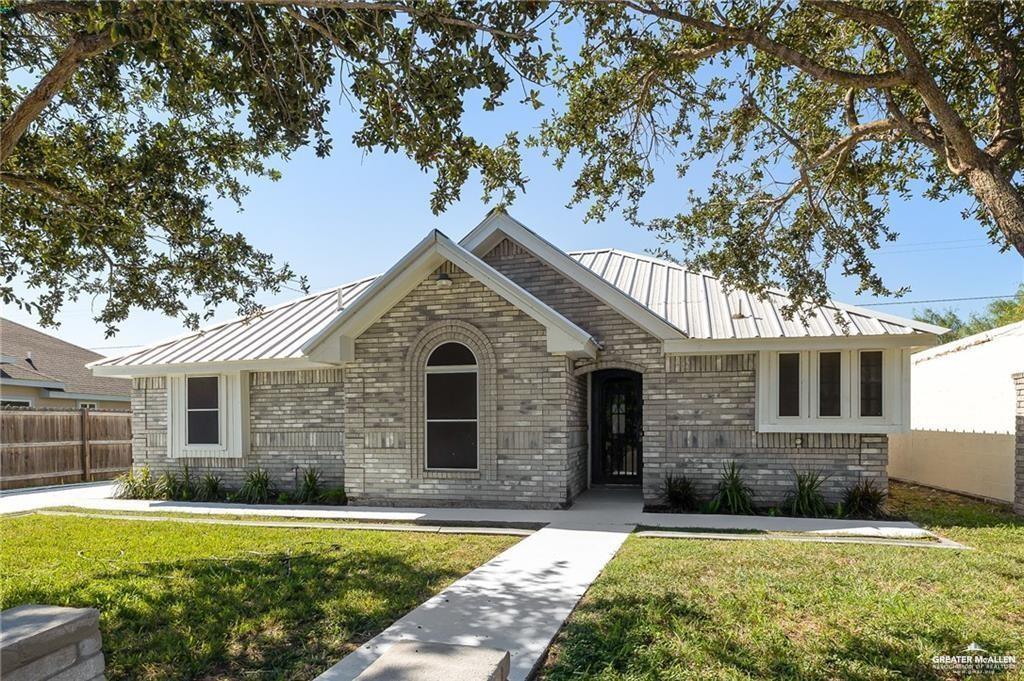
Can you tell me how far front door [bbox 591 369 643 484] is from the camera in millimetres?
13703

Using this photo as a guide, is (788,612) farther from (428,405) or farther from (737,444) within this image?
(428,405)

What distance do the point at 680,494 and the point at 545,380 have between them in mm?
3122

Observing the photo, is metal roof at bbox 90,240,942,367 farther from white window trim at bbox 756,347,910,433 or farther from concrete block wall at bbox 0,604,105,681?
concrete block wall at bbox 0,604,105,681

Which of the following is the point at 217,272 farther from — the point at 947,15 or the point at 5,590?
the point at 947,15

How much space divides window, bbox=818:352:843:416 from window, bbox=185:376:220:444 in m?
12.1

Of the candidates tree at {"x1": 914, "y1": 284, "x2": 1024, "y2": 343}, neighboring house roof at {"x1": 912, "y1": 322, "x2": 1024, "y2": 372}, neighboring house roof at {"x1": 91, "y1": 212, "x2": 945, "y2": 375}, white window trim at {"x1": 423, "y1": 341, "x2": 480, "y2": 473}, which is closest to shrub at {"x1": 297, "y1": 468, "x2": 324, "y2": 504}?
neighboring house roof at {"x1": 91, "y1": 212, "x2": 945, "y2": 375}

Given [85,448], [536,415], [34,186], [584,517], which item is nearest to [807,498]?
[584,517]

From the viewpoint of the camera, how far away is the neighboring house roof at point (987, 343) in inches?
464

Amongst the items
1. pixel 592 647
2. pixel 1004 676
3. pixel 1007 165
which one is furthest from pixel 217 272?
pixel 1007 165

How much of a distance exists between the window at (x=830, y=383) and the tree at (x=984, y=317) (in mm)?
36342

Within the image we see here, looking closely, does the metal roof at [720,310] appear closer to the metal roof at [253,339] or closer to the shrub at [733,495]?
the shrub at [733,495]

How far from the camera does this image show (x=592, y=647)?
15.2 feet

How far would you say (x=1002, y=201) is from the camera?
18.3 feet

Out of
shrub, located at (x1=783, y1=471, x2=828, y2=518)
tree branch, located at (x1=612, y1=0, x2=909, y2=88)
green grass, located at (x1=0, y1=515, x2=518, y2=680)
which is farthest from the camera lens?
shrub, located at (x1=783, y1=471, x2=828, y2=518)
